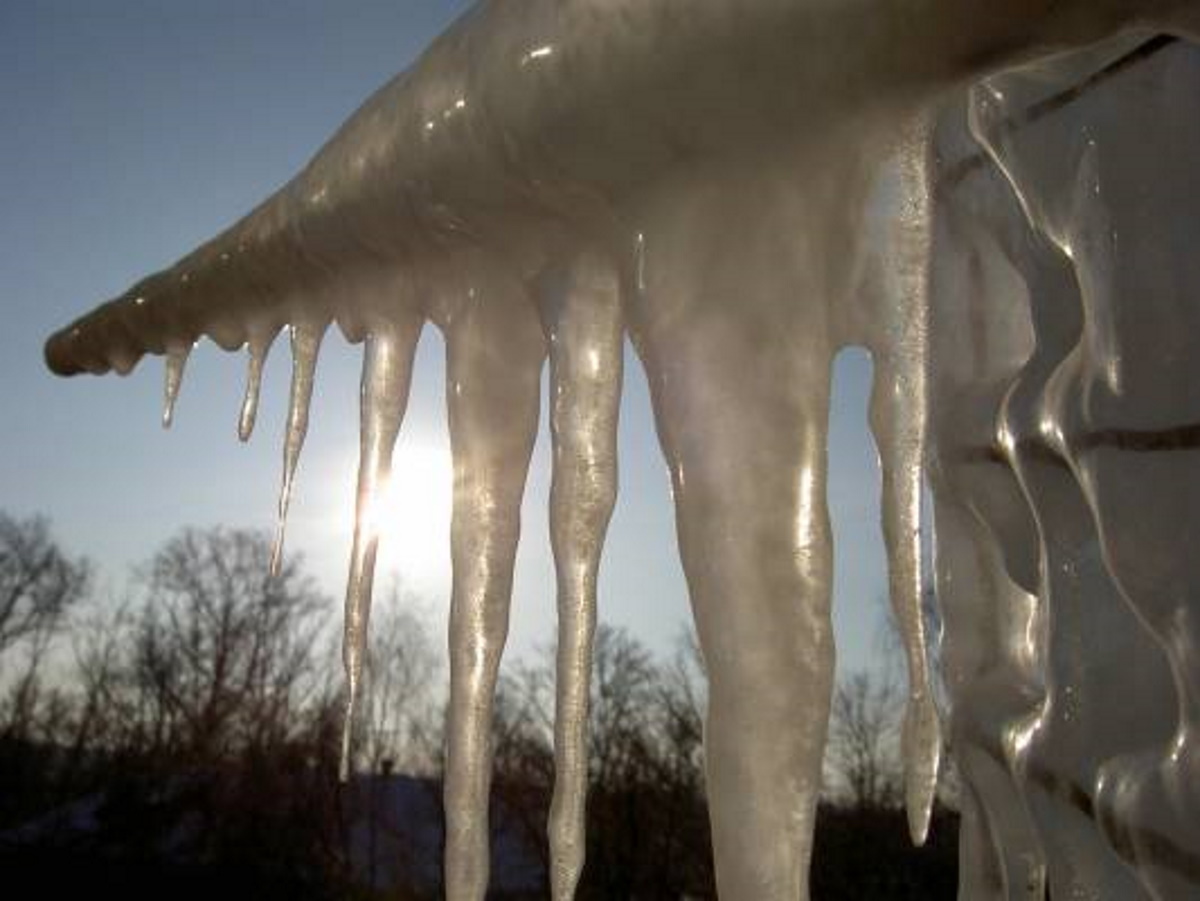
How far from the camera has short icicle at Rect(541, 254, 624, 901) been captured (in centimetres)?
99

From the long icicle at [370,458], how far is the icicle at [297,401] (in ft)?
0.19

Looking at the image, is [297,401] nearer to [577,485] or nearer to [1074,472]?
[577,485]

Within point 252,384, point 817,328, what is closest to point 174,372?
point 252,384

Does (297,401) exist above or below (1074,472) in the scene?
above

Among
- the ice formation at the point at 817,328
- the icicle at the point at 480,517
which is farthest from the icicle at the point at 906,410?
the icicle at the point at 480,517

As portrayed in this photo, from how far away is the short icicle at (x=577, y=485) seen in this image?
0.99 metres

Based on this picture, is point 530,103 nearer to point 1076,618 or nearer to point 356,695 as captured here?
point 1076,618

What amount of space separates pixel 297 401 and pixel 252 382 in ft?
0.20

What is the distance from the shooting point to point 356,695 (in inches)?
55.6

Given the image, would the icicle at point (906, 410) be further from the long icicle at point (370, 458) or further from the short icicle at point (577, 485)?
the long icicle at point (370, 458)

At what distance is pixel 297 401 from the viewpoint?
1436 mm

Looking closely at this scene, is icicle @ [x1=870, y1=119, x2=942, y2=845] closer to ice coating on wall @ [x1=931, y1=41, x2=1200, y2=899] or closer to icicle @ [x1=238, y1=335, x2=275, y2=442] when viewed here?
ice coating on wall @ [x1=931, y1=41, x2=1200, y2=899]

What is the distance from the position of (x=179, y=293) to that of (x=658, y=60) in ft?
2.28

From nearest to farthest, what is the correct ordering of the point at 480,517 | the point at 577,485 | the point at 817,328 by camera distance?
the point at 817,328, the point at 577,485, the point at 480,517
